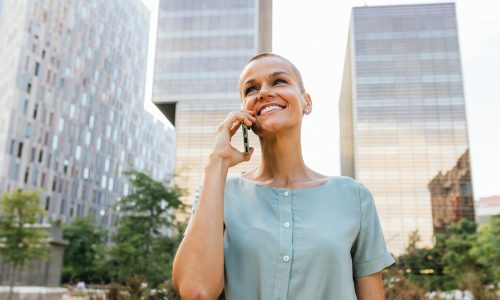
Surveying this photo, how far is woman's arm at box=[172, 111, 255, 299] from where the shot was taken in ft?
3.15

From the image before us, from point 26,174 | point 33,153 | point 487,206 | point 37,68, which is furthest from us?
point 487,206

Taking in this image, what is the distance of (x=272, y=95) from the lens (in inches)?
45.9

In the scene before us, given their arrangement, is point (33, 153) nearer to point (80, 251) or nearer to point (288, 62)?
point (80, 251)

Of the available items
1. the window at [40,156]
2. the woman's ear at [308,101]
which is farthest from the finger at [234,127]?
the window at [40,156]

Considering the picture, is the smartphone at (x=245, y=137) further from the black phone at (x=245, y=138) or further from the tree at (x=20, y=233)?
the tree at (x=20, y=233)

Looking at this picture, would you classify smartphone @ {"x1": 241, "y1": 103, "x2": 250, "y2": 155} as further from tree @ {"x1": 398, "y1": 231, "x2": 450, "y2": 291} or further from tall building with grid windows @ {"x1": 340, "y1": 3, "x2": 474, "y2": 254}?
tall building with grid windows @ {"x1": 340, "y1": 3, "x2": 474, "y2": 254}

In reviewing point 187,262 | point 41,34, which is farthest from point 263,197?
point 41,34

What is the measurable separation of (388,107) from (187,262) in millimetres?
53612

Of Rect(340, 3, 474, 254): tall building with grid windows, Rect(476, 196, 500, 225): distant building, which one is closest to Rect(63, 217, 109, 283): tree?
Rect(340, 3, 474, 254): tall building with grid windows

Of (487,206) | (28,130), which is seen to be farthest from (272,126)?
(487,206)

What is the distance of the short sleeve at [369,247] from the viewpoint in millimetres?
1093

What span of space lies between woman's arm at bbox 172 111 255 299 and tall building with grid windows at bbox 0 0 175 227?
110 ft

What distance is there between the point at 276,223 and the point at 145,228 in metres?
12.5

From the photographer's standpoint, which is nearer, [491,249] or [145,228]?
[145,228]
